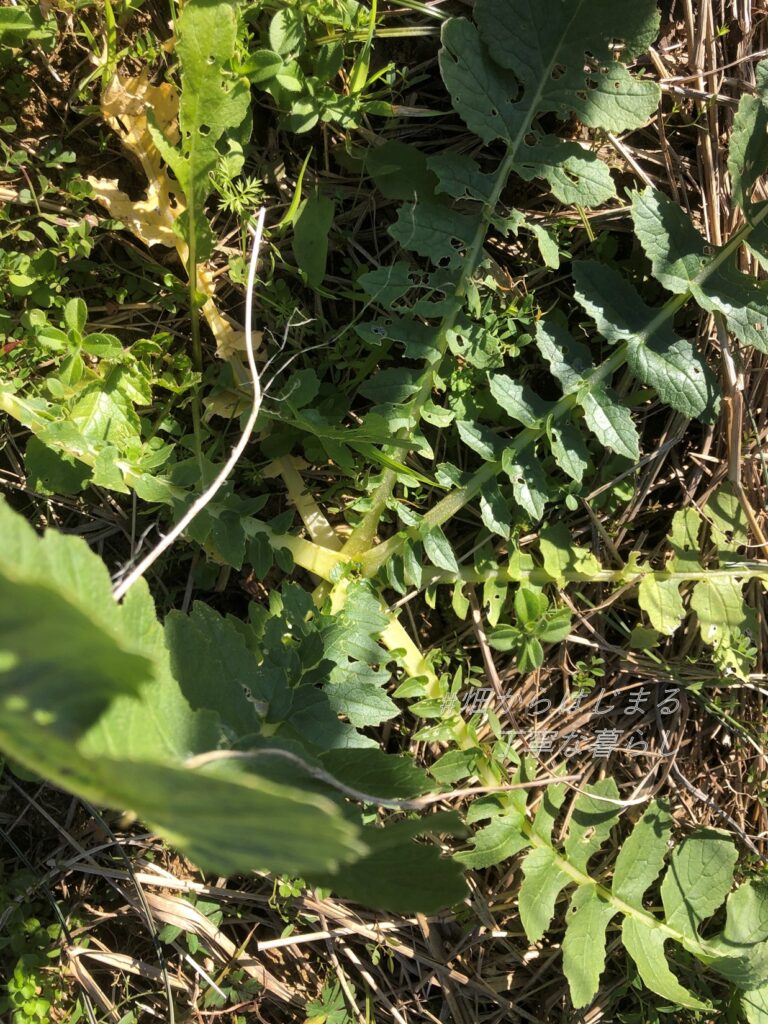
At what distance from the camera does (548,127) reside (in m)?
2.49

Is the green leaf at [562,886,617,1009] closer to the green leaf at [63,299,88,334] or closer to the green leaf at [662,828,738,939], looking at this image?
the green leaf at [662,828,738,939]

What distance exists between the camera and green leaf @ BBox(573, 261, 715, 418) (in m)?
2.31

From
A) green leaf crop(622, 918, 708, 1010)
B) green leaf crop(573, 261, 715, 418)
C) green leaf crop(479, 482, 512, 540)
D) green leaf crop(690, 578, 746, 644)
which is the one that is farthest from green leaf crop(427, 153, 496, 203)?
green leaf crop(622, 918, 708, 1010)

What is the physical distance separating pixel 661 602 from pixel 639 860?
2.37 feet

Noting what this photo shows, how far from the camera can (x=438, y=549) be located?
2.30 meters

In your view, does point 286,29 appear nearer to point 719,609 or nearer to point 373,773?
point 373,773

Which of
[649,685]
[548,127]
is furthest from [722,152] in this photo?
[649,685]

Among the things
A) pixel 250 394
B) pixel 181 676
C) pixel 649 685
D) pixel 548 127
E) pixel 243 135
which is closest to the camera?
pixel 181 676

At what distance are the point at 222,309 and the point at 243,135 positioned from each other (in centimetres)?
48

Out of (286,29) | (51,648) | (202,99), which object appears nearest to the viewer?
(51,648)

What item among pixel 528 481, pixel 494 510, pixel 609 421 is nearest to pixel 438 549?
pixel 494 510

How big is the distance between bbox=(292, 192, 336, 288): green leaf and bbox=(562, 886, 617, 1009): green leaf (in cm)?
179

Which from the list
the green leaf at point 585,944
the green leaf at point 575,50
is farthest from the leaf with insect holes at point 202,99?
the green leaf at point 585,944

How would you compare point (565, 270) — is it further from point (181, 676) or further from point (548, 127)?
point (181, 676)
